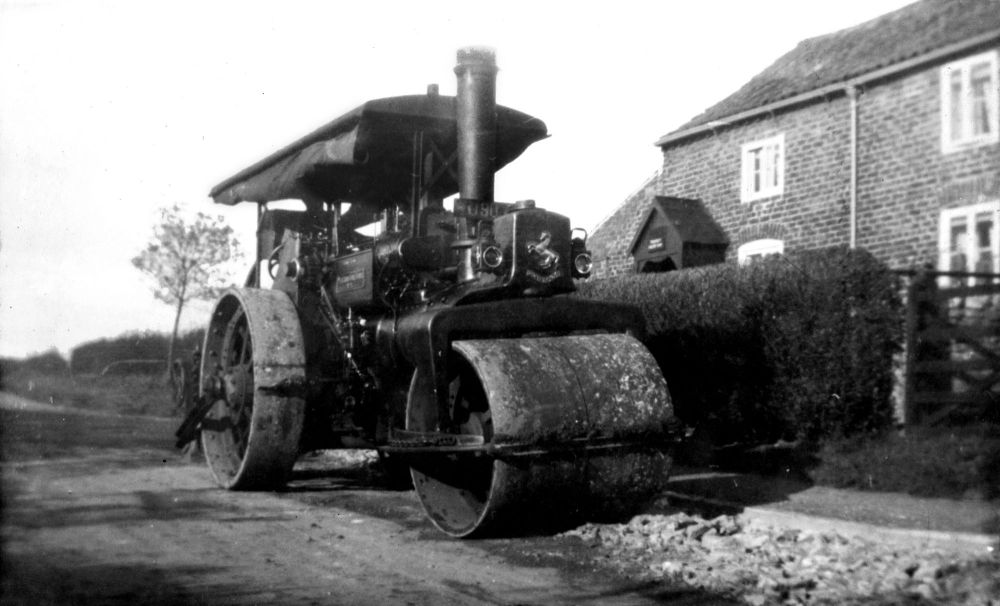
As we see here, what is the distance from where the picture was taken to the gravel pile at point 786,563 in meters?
4.02

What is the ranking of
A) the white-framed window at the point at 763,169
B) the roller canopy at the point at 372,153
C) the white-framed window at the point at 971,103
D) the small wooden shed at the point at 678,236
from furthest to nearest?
the small wooden shed at the point at 678,236
the white-framed window at the point at 763,169
the white-framed window at the point at 971,103
the roller canopy at the point at 372,153

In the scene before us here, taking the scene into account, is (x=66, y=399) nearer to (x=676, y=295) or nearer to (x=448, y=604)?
(x=676, y=295)

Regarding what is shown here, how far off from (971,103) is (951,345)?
77.5 inches

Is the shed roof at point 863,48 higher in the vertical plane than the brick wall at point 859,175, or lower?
higher

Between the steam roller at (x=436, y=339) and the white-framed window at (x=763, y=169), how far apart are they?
8.53m

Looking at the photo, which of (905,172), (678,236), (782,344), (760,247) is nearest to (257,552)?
(782,344)

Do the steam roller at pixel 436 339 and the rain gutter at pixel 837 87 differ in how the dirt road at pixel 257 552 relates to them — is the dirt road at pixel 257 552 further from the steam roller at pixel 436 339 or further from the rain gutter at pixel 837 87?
the rain gutter at pixel 837 87

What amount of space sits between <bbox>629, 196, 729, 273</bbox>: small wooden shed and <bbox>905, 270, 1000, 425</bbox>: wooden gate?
8.04 m

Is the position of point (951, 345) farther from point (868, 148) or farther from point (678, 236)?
point (678, 236)

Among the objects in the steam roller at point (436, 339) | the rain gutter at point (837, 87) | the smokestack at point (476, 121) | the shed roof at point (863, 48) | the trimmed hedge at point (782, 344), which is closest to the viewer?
the steam roller at point (436, 339)

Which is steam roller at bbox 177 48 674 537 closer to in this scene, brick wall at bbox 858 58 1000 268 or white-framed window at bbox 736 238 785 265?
brick wall at bbox 858 58 1000 268

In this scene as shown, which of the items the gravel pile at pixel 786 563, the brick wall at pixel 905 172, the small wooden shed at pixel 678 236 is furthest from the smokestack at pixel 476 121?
the small wooden shed at pixel 678 236

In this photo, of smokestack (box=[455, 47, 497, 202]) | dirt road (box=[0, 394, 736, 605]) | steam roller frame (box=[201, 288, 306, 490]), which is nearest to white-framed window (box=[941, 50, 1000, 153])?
smokestack (box=[455, 47, 497, 202])

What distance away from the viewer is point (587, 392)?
4996 mm
